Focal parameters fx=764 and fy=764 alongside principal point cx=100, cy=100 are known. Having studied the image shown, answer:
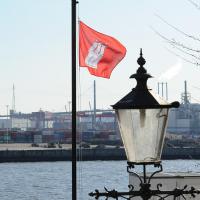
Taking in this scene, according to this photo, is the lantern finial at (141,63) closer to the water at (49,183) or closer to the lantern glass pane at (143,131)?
the lantern glass pane at (143,131)

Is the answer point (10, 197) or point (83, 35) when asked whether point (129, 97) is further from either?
point (10, 197)

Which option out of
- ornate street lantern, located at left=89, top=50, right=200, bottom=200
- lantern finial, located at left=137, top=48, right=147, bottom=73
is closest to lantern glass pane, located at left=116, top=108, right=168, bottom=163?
ornate street lantern, located at left=89, top=50, right=200, bottom=200

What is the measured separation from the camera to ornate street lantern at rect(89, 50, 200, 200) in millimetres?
4500

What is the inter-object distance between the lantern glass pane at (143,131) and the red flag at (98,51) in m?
4.29

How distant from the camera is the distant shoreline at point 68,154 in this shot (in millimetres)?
96375

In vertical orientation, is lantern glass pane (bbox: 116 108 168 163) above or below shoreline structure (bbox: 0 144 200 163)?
above

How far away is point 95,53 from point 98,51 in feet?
0.14

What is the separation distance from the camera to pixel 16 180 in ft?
215

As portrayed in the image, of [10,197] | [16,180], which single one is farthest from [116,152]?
[10,197]

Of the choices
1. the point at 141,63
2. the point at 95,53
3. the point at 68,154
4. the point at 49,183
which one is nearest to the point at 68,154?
the point at 68,154

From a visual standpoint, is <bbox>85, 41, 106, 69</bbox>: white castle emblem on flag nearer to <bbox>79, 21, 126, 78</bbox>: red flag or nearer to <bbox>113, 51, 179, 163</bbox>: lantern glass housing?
<bbox>79, 21, 126, 78</bbox>: red flag

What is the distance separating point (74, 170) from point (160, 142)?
261cm

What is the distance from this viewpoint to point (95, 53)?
29.6 ft

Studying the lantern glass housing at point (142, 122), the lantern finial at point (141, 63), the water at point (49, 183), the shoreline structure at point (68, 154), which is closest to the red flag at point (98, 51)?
the lantern finial at point (141, 63)
